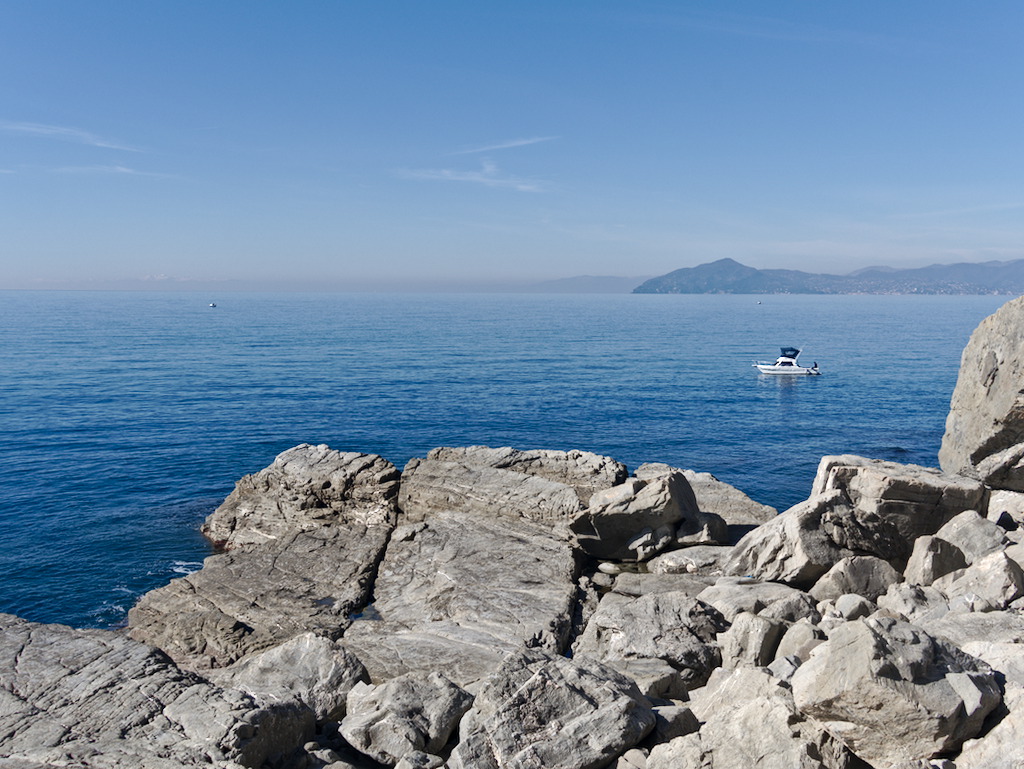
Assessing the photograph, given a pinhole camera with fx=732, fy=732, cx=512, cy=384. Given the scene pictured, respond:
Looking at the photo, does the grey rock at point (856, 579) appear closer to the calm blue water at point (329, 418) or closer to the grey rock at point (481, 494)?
the grey rock at point (481, 494)

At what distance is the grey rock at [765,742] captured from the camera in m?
10.8

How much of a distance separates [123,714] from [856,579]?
17780mm

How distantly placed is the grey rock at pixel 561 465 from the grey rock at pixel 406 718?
16.0 m

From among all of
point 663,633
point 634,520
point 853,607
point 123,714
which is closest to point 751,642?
point 663,633

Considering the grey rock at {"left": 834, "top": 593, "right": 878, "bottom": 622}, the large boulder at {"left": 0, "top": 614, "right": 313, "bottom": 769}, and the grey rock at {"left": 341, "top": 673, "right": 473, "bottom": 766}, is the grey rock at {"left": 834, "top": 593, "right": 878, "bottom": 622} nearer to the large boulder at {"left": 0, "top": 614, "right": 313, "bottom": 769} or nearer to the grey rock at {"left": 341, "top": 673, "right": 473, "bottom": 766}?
the grey rock at {"left": 341, "top": 673, "right": 473, "bottom": 766}

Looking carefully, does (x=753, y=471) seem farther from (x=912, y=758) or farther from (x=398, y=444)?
(x=912, y=758)

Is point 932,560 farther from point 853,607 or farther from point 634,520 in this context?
point 634,520

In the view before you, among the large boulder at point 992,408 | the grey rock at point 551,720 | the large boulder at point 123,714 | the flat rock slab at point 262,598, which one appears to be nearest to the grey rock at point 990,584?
the large boulder at point 992,408

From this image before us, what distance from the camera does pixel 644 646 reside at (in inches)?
689

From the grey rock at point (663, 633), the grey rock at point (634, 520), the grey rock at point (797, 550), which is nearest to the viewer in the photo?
the grey rock at point (663, 633)

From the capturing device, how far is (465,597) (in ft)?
76.1

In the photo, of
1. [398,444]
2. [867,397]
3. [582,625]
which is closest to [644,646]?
[582,625]

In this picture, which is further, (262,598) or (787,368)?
(787,368)

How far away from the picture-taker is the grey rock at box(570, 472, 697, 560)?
26172 mm
